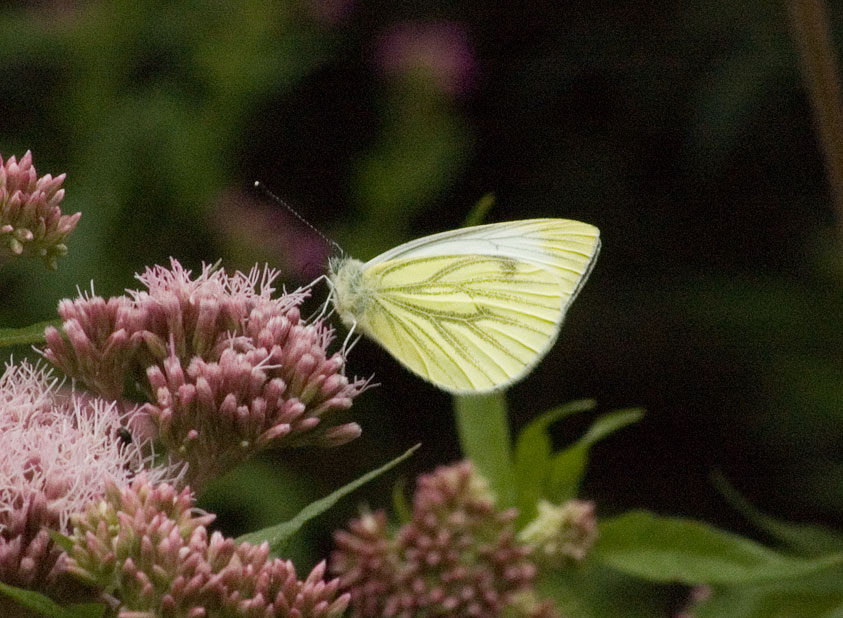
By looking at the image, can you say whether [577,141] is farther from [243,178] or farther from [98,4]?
[98,4]

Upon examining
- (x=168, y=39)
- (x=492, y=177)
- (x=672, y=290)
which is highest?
(x=168, y=39)

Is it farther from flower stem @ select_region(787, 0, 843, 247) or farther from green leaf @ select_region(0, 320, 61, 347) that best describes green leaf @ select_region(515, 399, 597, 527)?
green leaf @ select_region(0, 320, 61, 347)

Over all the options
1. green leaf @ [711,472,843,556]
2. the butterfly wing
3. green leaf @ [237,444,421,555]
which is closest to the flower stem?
the butterfly wing

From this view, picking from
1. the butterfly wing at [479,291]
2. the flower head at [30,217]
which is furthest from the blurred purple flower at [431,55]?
the flower head at [30,217]

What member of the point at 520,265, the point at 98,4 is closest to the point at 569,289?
the point at 520,265

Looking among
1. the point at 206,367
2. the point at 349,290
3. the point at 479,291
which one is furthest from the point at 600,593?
the point at 206,367

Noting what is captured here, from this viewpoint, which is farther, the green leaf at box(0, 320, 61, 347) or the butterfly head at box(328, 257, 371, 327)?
the butterfly head at box(328, 257, 371, 327)

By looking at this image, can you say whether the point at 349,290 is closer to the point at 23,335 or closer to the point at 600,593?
the point at 23,335
